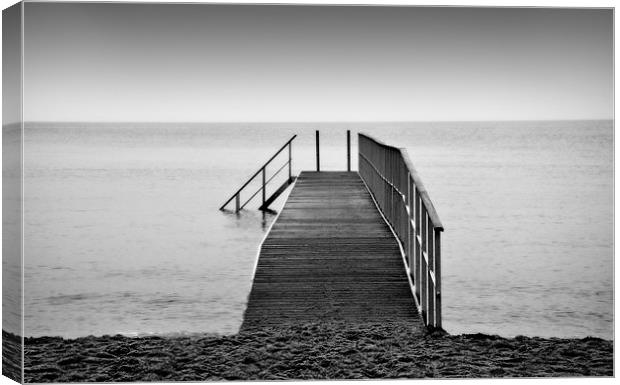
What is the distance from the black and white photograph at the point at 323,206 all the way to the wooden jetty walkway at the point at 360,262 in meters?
0.03

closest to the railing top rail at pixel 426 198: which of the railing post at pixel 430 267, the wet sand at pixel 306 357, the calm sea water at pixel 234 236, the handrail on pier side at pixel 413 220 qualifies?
the handrail on pier side at pixel 413 220

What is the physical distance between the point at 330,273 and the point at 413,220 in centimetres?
80

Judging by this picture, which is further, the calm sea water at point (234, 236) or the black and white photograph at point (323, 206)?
the calm sea water at point (234, 236)

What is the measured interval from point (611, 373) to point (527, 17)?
2.51m

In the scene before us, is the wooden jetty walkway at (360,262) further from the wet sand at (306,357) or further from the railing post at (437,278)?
the wet sand at (306,357)

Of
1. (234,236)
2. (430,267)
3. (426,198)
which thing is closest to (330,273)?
(430,267)

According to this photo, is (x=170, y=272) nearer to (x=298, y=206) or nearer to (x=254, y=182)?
(x=298, y=206)

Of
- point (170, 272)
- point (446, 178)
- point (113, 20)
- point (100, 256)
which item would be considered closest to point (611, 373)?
point (113, 20)

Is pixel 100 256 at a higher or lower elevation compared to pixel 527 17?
lower

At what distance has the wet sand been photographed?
5.78 metres

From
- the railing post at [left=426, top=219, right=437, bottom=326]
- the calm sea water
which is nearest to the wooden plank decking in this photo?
the railing post at [left=426, top=219, right=437, bottom=326]

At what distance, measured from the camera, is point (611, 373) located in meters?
6.25

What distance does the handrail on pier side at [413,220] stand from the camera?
243 inches

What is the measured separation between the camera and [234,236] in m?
18.4
